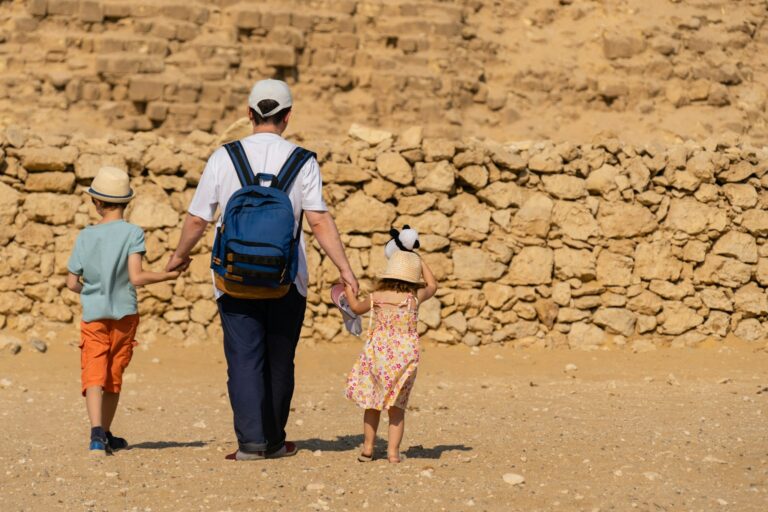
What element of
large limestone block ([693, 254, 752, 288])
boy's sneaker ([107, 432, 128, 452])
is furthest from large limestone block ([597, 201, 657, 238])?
boy's sneaker ([107, 432, 128, 452])

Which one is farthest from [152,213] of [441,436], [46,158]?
[441,436]

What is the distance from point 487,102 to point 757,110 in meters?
3.97

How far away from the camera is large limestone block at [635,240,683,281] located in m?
11.3

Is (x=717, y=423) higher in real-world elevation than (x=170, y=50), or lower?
lower

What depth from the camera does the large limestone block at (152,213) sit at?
36.2 feet

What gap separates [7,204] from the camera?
1102 centimetres

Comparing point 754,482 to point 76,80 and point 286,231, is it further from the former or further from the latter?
point 76,80

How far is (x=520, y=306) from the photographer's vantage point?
11219 mm

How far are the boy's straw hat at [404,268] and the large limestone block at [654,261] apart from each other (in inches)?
203

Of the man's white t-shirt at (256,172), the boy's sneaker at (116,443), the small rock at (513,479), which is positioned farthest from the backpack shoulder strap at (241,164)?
the small rock at (513,479)

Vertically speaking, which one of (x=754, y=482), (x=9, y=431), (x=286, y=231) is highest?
(x=286, y=231)

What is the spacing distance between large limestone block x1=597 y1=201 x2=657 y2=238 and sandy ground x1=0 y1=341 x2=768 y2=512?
1.09 m

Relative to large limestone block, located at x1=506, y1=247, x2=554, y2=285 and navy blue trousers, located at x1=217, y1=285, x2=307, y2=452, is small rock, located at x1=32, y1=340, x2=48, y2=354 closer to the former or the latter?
large limestone block, located at x1=506, y1=247, x2=554, y2=285

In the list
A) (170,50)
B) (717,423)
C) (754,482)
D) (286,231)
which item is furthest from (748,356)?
(170,50)
